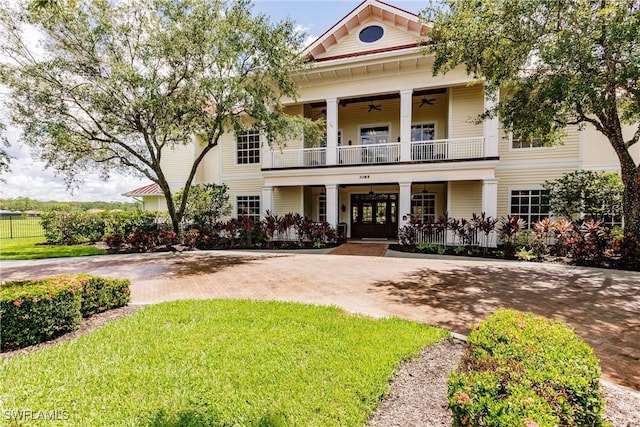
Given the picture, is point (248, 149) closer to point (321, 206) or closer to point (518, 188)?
point (321, 206)

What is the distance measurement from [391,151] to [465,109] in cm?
385

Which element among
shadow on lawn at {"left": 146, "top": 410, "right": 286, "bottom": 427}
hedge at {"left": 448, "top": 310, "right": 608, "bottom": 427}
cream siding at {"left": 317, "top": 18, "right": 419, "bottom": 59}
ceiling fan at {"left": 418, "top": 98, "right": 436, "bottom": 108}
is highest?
cream siding at {"left": 317, "top": 18, "right": 419, "bottom": 59}

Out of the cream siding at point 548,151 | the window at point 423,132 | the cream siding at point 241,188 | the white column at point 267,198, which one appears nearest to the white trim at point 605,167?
the cream siding at point 548,151

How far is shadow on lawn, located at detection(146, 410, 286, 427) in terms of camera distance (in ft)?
8.25

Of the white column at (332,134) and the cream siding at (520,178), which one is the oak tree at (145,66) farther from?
the cream siding at (520,178)

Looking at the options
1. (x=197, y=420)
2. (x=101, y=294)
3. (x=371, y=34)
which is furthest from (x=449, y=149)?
(x=197, y=420)

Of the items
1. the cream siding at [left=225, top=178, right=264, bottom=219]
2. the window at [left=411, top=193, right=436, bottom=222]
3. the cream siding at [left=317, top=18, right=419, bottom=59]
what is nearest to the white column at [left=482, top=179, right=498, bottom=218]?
the window at [left=411, top=193, right=436, bottom=222]

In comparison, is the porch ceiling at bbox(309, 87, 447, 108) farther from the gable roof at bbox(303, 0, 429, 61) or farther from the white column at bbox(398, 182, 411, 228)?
the white column at bbox(398, 182, 411, 228)

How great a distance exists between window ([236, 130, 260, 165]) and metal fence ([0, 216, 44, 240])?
13557mm

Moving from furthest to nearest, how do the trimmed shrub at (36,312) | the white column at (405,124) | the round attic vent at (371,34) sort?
the round attic vent at (371,34), the white column at (405,124), the trimmed shrub at (36,312)

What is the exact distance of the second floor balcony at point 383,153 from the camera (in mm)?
13422

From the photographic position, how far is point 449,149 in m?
13.5

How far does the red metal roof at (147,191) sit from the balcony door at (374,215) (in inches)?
527

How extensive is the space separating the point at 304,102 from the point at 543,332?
580 inches
